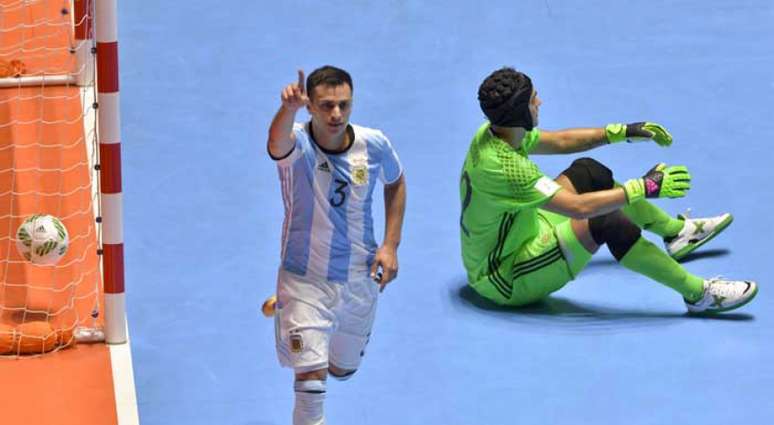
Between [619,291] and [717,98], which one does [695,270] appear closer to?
[619,291]

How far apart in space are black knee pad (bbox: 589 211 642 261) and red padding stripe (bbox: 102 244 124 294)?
2307 millimetres

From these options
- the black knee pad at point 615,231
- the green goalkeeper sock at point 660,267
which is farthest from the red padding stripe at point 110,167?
the green goalkeeper sock at point 660,267

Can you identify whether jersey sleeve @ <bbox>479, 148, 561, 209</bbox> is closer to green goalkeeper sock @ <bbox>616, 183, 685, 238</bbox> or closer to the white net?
green goalkeeper sock @ <bbox>616, 183, 685, 238</bbox>

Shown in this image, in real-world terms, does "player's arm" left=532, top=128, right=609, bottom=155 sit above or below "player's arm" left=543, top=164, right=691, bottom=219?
above

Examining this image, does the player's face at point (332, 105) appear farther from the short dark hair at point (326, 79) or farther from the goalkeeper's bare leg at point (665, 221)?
the goalkeeper's bare leg at point (665, 221)

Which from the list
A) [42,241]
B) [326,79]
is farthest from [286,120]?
[42,241]

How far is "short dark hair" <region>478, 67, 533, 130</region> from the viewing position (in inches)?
287

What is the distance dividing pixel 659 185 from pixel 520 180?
2.18ft

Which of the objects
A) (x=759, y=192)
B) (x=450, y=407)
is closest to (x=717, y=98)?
(x=759, y=192)

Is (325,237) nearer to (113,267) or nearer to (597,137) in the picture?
(113,267)

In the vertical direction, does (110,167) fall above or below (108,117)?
below

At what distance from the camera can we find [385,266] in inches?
244

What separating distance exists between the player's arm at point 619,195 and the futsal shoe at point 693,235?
3.21ft

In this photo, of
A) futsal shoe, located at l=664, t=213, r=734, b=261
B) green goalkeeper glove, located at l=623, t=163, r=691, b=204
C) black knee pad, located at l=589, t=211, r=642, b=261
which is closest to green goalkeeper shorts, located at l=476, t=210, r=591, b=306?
black knee pad, located at l=589, t=211, r=642, b=261
